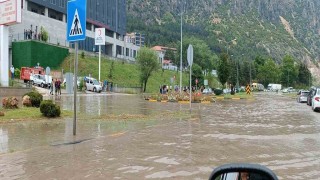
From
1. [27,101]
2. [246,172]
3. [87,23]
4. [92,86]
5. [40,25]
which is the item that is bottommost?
[27,101]

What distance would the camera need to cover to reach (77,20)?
451 inches

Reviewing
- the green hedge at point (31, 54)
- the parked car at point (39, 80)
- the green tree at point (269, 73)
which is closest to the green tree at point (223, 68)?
the parked car at point (39, 80)

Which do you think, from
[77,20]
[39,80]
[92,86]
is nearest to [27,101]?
[77,20]

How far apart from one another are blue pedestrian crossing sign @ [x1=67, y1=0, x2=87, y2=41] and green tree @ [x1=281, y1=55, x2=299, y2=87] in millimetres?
121245

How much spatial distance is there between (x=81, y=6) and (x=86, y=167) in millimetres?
5896

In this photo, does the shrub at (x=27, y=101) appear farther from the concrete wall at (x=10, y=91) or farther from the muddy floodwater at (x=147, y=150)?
the concrete wall at (x=10, y=91)

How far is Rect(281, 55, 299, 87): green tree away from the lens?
12462 centimetres

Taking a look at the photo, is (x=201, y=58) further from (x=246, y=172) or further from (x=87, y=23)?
(x=246, y=172)

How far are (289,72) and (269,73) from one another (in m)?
7.03

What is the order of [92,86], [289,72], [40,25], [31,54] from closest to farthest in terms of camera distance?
[92,86], [31,54], [40,25], [289,72]

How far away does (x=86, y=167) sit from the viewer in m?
7.29

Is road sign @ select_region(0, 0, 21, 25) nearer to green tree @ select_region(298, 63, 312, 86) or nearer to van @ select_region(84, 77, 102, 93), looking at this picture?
van @ select_region(84, 77, 102, 93)

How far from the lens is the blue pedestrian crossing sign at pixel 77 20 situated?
11336 mm

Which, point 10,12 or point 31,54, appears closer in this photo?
point 10,12
